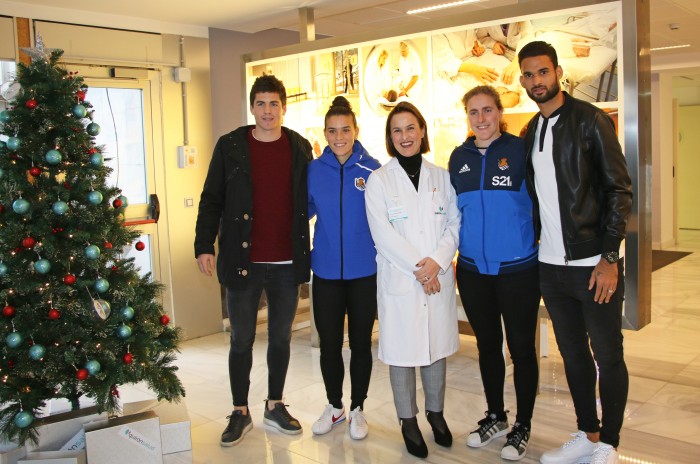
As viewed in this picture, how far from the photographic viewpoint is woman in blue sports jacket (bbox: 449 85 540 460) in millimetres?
2996

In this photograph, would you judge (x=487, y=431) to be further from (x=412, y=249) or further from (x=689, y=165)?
(x=689, y=165)

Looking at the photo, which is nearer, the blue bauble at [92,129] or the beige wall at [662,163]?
the blue bauble at [92,129]

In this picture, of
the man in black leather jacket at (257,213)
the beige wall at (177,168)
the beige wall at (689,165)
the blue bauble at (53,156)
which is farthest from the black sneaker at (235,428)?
the beige wall at (689,165)

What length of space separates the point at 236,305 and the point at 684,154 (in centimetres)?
1121

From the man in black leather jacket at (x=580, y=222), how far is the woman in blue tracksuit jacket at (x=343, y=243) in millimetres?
774

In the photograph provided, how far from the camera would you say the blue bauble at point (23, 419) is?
296cm

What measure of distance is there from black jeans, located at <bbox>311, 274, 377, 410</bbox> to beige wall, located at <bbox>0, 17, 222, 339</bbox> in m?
2.63

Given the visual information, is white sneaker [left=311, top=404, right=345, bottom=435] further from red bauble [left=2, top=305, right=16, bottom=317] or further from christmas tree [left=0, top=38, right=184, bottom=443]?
red bauble [left=2, top=305, right=16, bottom=317]

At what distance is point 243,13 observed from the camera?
5.36 metres

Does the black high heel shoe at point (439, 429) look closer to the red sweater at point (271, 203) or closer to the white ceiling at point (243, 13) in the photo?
the red sweater at point (271, 203)

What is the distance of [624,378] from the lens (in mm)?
2906

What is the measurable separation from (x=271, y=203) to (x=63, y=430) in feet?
4.58

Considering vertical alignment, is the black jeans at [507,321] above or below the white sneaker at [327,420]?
above

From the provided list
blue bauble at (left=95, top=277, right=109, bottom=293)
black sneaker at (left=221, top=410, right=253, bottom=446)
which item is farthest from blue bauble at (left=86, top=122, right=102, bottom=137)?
black sneaker at (left=221, top=410, right=253, bottom=446)
